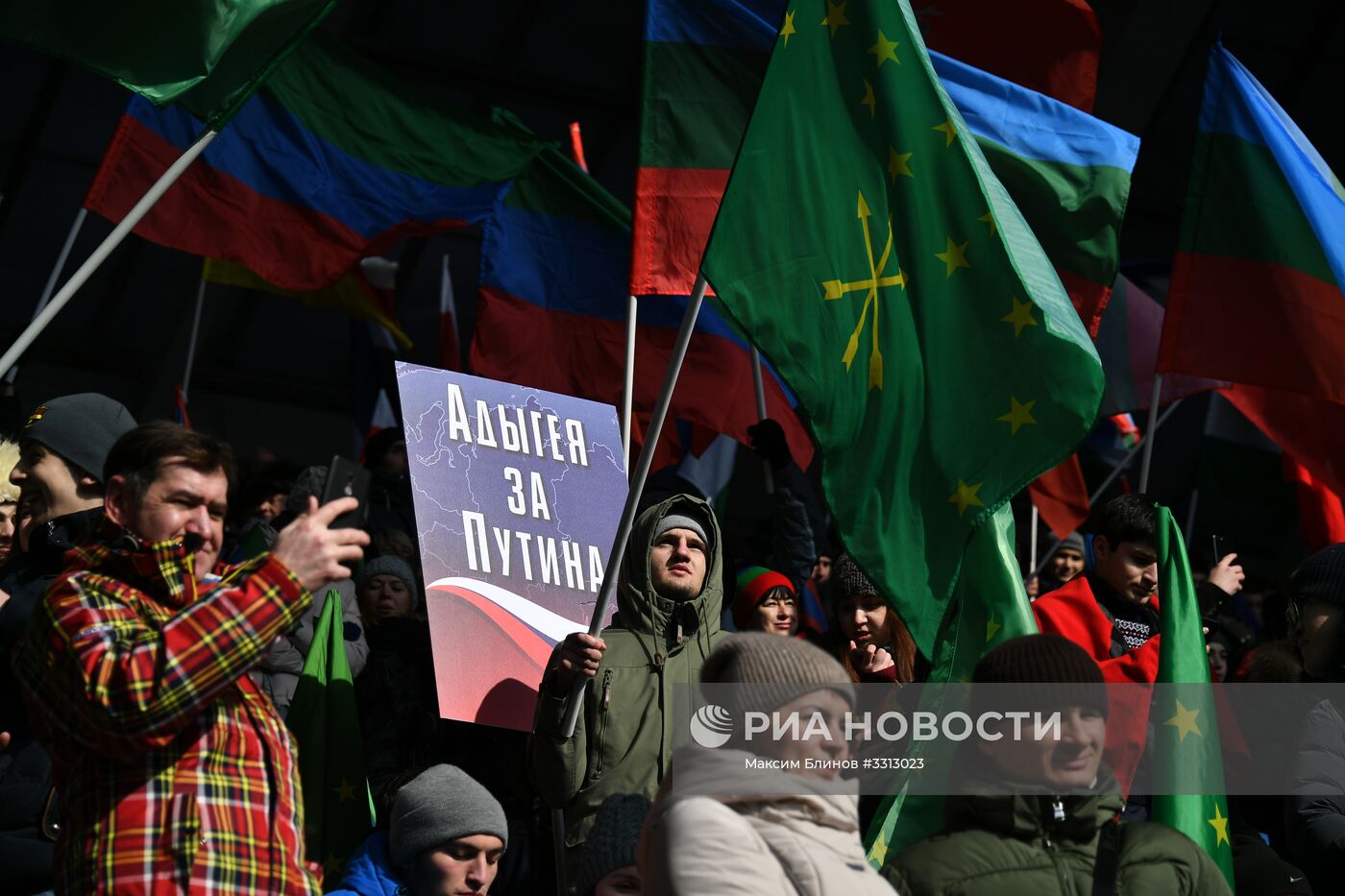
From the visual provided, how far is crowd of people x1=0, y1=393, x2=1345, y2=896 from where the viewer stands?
3.04m

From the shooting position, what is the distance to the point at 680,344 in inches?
189

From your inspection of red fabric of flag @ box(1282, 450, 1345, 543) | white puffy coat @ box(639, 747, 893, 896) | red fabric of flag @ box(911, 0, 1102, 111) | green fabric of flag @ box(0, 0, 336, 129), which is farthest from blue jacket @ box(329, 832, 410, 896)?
red fabric of flag @ box(1282, 450, 1345, 543)

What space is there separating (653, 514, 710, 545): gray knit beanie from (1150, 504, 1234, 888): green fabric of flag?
1.27 m

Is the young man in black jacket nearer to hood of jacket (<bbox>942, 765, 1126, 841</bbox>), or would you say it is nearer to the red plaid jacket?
the red plaid jacket

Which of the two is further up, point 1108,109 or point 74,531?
point 1108,109

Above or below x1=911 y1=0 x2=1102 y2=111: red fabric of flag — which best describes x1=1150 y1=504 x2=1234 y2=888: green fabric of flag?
below

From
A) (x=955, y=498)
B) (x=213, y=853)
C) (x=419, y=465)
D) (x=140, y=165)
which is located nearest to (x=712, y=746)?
(x=213, y=853)

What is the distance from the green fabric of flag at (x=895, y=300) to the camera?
15.1ft

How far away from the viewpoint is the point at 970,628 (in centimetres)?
468

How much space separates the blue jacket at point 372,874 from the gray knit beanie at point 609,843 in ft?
1.76

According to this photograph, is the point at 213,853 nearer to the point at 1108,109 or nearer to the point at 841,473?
the point at 841,473

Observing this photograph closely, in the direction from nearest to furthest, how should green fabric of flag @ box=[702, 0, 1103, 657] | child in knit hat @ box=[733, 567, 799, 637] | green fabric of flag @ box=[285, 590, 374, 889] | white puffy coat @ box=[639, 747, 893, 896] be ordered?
white puffy coat @ box=[639, 747, 893, 896]
green fabric of flag @ box=[702, 0, 1103, 657]
green fabric of flag @ box=[285, 590, 374, 889]
child in knit hat @ box=[733, 567, 799, 637]

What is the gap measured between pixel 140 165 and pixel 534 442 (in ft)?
9.20

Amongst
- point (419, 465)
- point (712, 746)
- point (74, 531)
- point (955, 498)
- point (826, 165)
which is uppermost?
point (826, 165)
